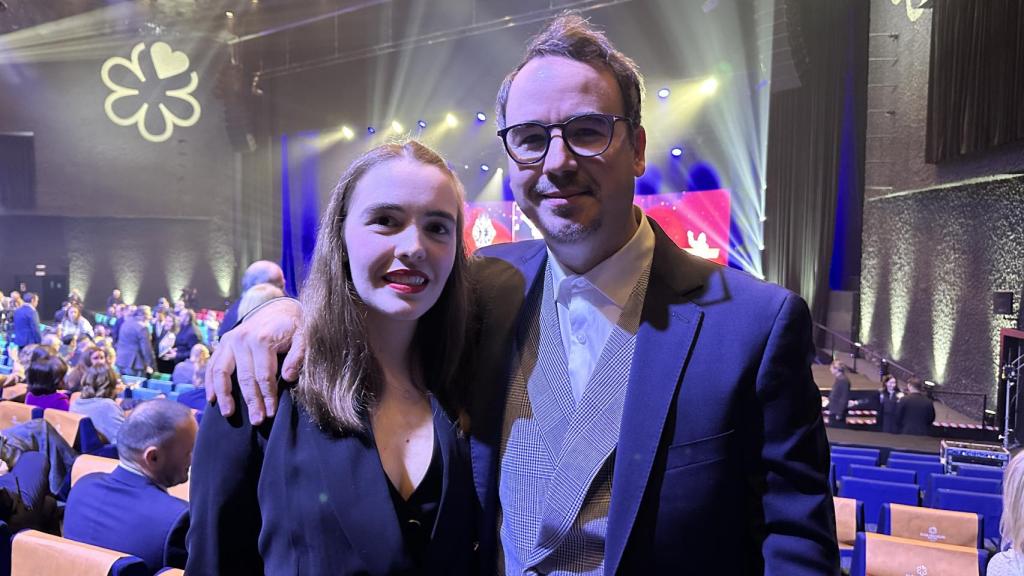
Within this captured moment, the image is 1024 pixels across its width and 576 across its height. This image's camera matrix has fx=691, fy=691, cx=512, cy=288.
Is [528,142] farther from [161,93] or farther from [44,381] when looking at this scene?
[161,93]

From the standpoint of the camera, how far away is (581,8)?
11.7m

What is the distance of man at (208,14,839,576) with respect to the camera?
3.77 feet

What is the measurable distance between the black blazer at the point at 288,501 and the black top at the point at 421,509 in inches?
1.3

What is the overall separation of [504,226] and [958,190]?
7883mm

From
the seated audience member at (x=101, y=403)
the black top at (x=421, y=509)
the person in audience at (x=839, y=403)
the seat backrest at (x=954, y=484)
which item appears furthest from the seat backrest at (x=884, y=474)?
the seated audience member at (x=101, y=403)

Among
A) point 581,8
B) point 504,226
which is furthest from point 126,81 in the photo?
point 581,8

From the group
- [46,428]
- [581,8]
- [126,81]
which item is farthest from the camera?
[126,81]

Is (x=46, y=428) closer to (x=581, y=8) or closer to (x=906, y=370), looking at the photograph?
(x=581, y=8)

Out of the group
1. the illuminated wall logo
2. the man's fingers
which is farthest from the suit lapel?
the illuminated wall logo

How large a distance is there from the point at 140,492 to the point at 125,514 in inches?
4.1

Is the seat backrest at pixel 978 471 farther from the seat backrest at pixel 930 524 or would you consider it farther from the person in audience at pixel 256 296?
the person in audience at pixel 256 296

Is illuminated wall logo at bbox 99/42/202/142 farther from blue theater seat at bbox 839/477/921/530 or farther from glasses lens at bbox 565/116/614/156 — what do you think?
glasses lens at bbox 565/116/614/156

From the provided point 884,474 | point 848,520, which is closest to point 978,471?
point 884,474

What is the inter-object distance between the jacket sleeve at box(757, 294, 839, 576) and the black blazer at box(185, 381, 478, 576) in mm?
635
